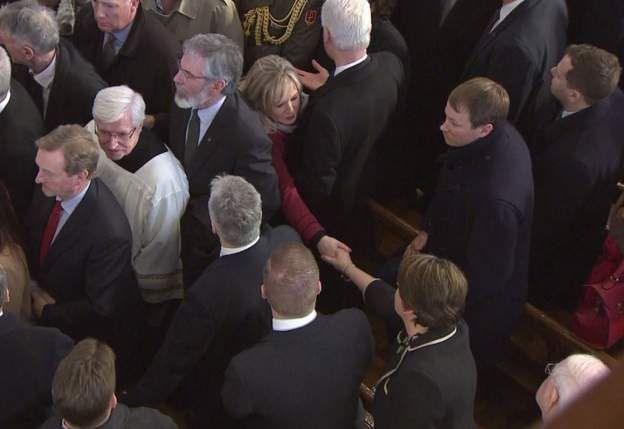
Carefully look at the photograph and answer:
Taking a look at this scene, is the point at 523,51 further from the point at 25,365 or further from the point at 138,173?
the point at 25,365

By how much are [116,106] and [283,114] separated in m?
0.72

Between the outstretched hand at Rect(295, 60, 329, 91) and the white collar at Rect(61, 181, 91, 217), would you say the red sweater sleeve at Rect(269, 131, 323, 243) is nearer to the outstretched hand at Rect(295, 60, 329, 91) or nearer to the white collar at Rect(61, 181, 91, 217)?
the outstretched hand at Rect(295, 60, 329, 91)

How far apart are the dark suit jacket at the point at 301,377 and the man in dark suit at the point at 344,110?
105cm

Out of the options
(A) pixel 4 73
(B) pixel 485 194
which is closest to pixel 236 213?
(B) pixel 485 194

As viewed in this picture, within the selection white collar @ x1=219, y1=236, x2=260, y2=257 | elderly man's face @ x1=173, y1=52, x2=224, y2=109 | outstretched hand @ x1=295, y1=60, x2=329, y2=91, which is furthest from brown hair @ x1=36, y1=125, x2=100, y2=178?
outstretched hand @ x1=295, y1=60, x2=329, y2=91

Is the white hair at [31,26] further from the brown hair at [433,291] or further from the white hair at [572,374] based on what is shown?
the white hair at [572,374]

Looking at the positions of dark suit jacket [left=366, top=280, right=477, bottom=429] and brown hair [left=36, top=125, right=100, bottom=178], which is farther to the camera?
brown hair [left=36, top=125, right=100, bottom=178]

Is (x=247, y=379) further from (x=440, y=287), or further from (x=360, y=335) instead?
(x=440, y=287)

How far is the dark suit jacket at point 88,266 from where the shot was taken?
257cm

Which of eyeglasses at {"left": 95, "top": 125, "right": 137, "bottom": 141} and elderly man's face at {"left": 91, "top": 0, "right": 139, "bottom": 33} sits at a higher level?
elderly man's face at {"left": 91, "top": 0, "right": 139, "bottom": 33}

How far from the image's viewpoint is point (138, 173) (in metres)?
2.79

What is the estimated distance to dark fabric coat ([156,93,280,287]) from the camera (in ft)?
9.53

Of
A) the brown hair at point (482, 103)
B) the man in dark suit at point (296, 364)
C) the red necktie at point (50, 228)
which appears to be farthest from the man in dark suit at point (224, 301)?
the brown hair at point (482, 103)

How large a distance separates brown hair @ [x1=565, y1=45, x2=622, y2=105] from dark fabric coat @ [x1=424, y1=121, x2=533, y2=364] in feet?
1.22
